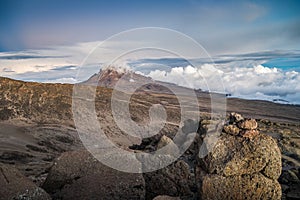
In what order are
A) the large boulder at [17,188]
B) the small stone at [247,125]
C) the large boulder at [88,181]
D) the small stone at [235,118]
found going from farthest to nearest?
the small stone at [235,118]
the large boulder at [88,181]
the small stone at [247,125]
the large boulder at [17,188]

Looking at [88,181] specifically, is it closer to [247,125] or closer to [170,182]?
→ [170,182]

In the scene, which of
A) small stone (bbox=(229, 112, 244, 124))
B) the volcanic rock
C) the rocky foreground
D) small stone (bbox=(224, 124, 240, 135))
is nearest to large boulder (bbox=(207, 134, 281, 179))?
the rocky foreground

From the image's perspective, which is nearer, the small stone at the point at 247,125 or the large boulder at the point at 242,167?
the large boulder at the point at 242,167

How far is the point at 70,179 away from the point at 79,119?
49.5 meters

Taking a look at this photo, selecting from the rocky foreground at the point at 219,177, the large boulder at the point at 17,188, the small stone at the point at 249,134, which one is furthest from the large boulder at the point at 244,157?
the large boulder at the point at 17,188

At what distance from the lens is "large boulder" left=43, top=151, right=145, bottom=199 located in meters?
12.3

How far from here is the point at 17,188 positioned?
11.4 meters

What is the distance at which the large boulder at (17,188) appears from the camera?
11.1 m

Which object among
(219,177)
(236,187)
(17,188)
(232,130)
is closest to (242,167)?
(236,187)

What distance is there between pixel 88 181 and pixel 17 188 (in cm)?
260

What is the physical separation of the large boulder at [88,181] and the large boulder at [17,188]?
56.9 inches

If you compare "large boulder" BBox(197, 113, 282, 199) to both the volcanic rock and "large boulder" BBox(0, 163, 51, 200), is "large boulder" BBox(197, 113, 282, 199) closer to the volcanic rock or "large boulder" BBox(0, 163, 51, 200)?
the volcanic rock

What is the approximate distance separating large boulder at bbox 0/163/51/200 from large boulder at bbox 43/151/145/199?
1445 mm

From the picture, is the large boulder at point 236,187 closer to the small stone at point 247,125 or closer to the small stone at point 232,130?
the small stone at point 232,130
